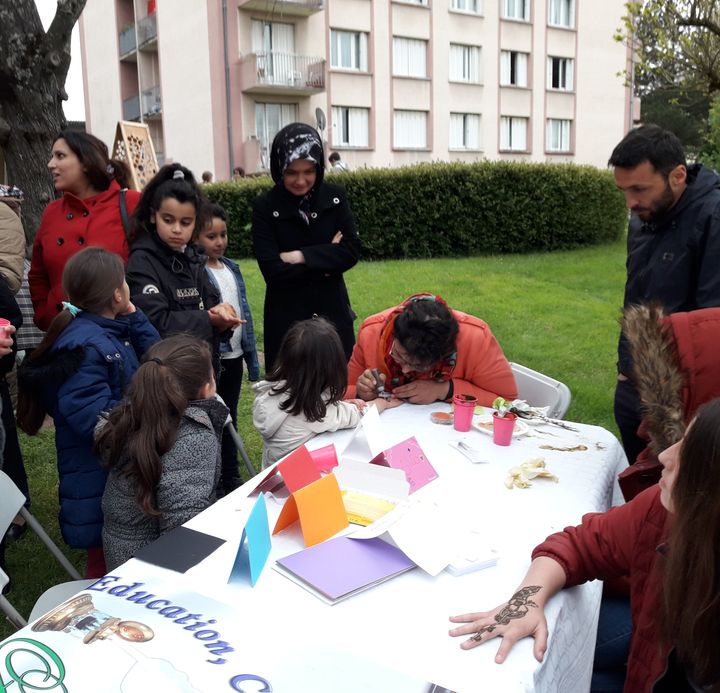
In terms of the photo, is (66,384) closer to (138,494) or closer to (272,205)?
(138,494)

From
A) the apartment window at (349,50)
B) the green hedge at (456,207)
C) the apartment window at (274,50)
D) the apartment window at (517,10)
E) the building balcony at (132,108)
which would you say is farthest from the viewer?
the building balcony at (132,108)

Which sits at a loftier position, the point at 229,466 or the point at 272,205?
the point at 272,205

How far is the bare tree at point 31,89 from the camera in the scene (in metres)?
4.46

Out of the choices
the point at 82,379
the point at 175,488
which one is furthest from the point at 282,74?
the point at 175,488

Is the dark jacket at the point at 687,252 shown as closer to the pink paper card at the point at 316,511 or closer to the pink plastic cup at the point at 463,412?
the pink plastic cup at the point at 463,412

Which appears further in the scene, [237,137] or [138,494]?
[237,137]

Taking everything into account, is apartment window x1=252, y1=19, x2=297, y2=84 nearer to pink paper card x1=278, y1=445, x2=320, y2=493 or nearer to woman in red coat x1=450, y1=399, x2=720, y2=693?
pink paper card x1=278, y1=445, x2=320, y2=493

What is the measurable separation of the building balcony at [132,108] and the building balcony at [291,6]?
6988 millimetres

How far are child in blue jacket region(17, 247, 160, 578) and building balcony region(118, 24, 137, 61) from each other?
24643 millimetres

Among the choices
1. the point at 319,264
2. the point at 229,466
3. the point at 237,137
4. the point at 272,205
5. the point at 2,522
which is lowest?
the point at 229,466

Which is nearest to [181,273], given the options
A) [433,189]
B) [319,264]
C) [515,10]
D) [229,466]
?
[319,264]

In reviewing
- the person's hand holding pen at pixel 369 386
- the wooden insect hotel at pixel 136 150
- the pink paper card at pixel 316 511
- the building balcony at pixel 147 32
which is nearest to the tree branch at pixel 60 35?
the wooden insect hotel at pixel 136 150

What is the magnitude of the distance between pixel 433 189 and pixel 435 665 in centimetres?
1115

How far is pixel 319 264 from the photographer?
11.6 feet
